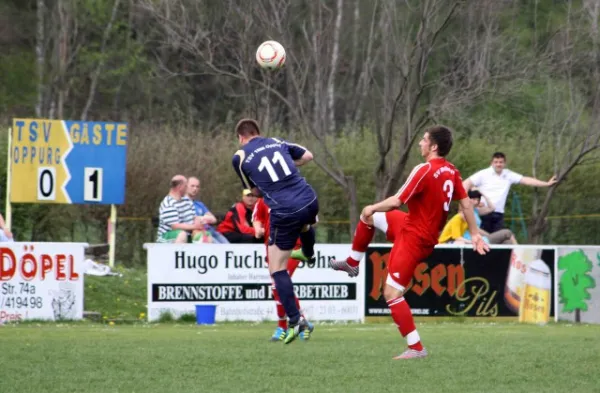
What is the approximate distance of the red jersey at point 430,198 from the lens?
31.0ft

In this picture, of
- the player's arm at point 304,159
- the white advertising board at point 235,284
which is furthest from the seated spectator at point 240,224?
the player's arm at point 304,159

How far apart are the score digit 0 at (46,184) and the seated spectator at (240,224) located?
3.01 metres

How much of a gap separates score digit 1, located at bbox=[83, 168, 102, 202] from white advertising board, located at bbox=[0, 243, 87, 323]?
346 cm

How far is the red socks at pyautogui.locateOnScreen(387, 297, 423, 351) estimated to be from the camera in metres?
9.44

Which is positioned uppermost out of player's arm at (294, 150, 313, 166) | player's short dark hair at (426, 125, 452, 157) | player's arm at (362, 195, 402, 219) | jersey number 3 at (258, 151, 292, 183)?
player's short dark hair at (426, 125, 452, 157)

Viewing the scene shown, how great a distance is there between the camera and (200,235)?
17266 mm

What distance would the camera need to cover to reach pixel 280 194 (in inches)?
416

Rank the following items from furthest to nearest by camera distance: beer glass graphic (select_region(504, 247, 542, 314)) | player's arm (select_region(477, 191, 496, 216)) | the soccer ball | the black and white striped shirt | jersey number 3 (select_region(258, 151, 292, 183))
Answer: player's arm (select_region(477, 191, 496, 216))
the black and white striped shirt
beer glass graphic (select_region(504, 247, 542, 314))
the soccer ball
jersey number 3 (select_region(258, 151, 292, 183))

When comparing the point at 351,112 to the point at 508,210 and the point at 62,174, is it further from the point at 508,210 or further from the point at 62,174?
the point at 62,174

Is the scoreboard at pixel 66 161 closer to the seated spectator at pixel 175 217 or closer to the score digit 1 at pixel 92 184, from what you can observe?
the score digit 1 at pixel 92 184

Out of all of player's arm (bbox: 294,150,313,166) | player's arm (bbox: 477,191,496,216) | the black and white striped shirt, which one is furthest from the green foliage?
player's arm (bbox: 294,150,313,166)

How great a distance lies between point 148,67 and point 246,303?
25150mm

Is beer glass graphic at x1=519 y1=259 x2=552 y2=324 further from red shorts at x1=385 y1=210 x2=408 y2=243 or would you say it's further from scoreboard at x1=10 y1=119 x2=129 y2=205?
red shorts at x1=385 y1=210 x2=408 y2=243

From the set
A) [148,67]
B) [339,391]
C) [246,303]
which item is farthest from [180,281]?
[148,67]
